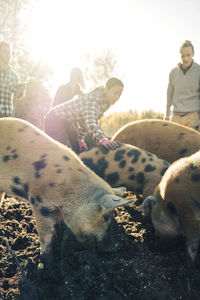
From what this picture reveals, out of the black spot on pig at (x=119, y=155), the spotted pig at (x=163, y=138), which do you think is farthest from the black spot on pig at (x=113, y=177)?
the spotted pig at (x=163, y=138)

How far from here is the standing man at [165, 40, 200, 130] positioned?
497 centimetres

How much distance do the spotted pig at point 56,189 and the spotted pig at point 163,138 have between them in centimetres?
214

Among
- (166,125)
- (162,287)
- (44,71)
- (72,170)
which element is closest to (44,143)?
(72,170)

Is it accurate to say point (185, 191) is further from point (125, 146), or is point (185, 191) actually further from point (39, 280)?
point (125, 146)

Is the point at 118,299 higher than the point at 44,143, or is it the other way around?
the point at 44,143

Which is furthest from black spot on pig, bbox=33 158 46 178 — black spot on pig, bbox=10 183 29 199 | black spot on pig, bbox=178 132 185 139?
black spot on pig, bbox=178 132 185 139

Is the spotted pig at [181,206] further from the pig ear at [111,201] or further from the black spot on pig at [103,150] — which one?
the black spot on pig at [103,150]

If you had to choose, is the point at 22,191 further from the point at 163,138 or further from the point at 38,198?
the point at 163,138

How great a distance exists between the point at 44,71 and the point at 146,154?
14538 millimetres

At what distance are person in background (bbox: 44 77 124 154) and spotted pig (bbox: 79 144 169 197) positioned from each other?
171 mm

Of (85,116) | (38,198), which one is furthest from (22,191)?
(85,116)

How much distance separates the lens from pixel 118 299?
2.08 metres

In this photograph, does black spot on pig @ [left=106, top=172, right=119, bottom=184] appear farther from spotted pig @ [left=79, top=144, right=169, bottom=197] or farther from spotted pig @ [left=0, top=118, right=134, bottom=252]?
spotted pig @ [left=0, top=118, right=134, bottom=252]

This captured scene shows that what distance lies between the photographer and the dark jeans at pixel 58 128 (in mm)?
4887
